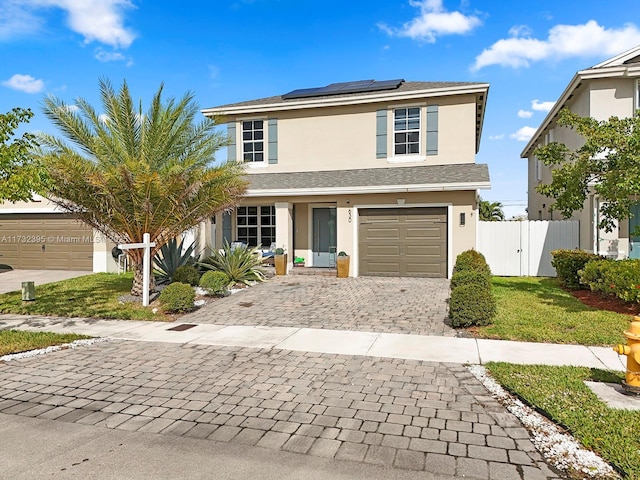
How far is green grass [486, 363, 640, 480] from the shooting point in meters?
3.73

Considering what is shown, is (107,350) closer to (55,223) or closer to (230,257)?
(230,257)

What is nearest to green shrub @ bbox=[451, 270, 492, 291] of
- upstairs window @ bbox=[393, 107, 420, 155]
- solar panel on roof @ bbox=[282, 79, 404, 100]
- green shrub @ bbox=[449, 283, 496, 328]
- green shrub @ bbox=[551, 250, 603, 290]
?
green shrub @ bbox=[449, 283, 496, 328]

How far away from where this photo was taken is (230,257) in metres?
14.3

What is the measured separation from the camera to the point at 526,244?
16062 millimetres

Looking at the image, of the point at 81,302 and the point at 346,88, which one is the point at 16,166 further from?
the point at 346,88

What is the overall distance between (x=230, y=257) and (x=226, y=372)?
8476 mm

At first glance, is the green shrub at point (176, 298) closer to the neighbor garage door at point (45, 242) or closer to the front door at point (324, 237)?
the front door at point (324, 237)

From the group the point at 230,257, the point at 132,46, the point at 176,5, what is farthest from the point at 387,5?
the point at 230,257

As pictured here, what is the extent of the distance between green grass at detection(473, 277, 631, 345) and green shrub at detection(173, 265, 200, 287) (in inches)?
321

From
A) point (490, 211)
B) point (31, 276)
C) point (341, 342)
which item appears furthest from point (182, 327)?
point (490, 211)

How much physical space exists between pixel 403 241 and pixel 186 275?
7550mm

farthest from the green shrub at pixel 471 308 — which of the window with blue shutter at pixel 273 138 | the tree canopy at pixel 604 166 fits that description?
the window with blue shutter at pixel 273 138

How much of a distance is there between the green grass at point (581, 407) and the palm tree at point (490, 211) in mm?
31273

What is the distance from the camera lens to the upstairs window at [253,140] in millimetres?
18219
